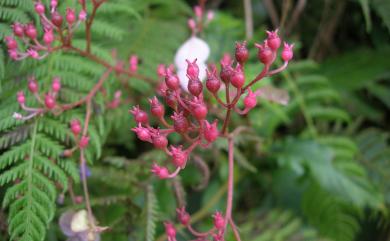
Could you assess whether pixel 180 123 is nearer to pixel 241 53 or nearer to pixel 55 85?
pixel 241 53

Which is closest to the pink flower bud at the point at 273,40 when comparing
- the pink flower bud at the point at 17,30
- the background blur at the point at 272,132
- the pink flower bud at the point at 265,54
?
the pink flower bud at the point at 265,54

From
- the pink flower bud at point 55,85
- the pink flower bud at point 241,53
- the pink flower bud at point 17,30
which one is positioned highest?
the pink flower bud at point 17,30

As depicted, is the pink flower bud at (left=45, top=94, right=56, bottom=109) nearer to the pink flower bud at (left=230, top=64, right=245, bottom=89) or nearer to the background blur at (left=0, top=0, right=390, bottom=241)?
the background blur at (left=0, top=0, right=390, bottom=241)

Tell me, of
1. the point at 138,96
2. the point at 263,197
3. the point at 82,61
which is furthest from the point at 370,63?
the point at 82,61

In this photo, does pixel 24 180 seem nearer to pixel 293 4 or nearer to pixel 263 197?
pixel 263 197

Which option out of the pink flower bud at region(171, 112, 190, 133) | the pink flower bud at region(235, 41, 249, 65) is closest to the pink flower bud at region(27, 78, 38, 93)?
the pink flower bud at region(171, 112, 190, 133)

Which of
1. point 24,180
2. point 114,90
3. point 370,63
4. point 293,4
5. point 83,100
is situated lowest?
point 24,180

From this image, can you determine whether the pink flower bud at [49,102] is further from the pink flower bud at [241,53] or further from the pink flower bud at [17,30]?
the pink flower bud at [241,53]

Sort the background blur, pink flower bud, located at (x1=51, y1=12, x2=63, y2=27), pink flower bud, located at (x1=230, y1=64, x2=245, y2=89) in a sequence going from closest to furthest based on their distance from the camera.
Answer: pink flower bud, located at (x1=230, y1=64, x2=245, y2=89) → pink flower bud, located at (x1=51, y1=12, x2=63, y2=27) → the background blur

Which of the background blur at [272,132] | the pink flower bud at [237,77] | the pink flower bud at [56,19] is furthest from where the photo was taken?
the background blur at [272,132]
